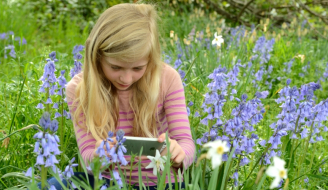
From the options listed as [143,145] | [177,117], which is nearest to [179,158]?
[143,145]

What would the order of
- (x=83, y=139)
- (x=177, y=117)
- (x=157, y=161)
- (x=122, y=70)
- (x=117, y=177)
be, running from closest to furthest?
(x=117, y=177)
(x=157, y=161)
(x=122, y=70)
(x=83, y=139)
(x=177, y=117)

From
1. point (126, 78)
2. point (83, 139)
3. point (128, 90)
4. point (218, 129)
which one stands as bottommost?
point (83, 139)

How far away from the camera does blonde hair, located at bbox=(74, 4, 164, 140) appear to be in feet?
6.09

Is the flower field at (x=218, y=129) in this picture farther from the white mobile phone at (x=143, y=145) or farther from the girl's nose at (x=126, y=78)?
the girl's nose at (x=126, y=78)

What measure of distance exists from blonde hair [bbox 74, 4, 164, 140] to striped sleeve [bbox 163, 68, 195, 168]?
96 mm

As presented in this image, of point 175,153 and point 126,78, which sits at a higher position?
point 126,78

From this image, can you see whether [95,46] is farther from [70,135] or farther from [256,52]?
[256,52]

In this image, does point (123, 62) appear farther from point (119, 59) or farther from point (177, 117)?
point (177, 117)

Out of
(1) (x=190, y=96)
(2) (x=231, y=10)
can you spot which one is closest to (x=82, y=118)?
(1) (x=190, y=96)

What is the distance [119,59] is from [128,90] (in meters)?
0.38

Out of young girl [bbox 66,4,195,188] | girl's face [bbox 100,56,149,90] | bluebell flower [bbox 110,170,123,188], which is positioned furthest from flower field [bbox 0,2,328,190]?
girl's face [bbox 100,56,149,90]

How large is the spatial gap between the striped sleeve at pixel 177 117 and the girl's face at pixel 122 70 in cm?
32

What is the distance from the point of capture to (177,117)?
213cm

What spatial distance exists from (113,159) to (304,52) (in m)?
4.00
